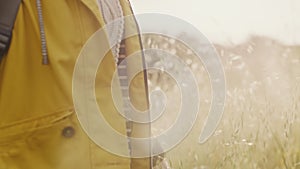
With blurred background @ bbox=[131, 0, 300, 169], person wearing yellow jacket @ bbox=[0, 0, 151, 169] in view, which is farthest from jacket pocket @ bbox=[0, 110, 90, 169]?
blurred background @ bbox=[131, 0, 300, 169]

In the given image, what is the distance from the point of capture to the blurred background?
1101 mm

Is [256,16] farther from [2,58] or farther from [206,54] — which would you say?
[2,58]

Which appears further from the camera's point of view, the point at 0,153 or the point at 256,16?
the point at 256,16

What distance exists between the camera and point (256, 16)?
1105 millimetres

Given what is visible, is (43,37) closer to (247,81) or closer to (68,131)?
(68,131)

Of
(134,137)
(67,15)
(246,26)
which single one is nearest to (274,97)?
(246,26)

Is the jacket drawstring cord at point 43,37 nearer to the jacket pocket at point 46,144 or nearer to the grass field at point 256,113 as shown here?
the jacket pocket at point 46,144

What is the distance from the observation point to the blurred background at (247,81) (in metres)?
1.10

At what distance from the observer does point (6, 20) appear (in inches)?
19.7

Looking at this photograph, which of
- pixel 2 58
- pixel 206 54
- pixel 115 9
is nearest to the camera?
pixel 2 58

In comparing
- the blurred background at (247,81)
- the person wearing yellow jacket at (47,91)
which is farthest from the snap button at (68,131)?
the blurred background at (247,81)

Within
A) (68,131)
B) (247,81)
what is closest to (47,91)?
(68,131)

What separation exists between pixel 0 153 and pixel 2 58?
3.6 inches

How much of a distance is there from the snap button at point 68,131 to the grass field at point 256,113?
1.92 ft
